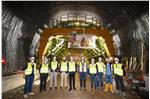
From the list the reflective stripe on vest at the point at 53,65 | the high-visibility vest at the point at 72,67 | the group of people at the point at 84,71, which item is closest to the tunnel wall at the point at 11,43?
the group of people at the point at 84,71

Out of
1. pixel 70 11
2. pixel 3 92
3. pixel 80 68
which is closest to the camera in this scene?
pixel 3 92

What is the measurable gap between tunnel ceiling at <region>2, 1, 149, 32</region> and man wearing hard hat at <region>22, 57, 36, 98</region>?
1594 mm

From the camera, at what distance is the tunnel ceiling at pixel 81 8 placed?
1216 cm

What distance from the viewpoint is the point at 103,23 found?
13000mm

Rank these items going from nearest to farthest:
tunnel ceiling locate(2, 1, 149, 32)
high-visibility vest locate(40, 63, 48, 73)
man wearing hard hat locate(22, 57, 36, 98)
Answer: man wearing hard hat locate(22, 57, 36, 98) → high-visibility vest locate(40, 63, 48, 73) → tunnel ceiling locate(2, 1, 149, 32)

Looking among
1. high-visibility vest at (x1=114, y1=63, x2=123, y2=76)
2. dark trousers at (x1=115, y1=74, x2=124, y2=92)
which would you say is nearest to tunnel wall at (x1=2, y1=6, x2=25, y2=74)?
high-visibility vest at (x1=114, y1=63, x2=123, y2=76)

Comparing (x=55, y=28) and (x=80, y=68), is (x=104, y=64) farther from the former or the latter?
(x=55, y=28)

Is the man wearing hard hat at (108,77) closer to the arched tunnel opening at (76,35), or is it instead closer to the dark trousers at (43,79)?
the arched tunnel opening at (76,35)

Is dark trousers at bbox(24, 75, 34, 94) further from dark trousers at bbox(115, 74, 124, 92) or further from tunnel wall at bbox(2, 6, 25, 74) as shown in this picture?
dark trousers at bbox(115, 74, 124, 92)

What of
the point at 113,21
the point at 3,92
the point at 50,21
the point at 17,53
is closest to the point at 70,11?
the point at 50,21

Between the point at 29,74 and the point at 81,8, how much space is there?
3.00 meters

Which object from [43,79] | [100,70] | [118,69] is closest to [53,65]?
[43,79]

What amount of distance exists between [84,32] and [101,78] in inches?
68.2

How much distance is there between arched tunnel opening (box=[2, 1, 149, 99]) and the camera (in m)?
12.0
